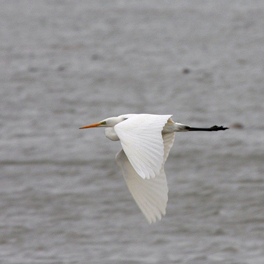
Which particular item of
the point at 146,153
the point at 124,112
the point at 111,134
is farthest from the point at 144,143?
the point at 124,112

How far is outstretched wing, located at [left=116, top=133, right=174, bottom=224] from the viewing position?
4980mm

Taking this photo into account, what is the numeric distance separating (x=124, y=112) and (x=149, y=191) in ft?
18.0

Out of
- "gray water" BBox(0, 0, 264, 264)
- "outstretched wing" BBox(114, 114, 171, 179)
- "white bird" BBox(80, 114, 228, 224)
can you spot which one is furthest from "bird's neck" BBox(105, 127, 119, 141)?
"gray water" BBox(0, 0, 264, 264)

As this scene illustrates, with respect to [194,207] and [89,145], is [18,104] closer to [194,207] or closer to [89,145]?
[89,145]

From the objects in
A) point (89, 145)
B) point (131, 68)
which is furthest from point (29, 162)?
point (131, 68)

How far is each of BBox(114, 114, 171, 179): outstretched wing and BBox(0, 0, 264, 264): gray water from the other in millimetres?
3237

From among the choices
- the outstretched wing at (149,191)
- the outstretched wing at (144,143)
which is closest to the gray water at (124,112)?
the outstretched wing at (149,191)

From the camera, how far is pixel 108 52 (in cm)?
1360

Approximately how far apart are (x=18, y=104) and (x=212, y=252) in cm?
473

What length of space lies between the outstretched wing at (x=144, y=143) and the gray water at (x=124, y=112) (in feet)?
10.6

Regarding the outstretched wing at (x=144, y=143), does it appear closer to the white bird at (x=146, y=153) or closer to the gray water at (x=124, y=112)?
the white bird at (x=146, y=153)

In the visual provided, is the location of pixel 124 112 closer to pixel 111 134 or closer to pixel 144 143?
pixel 111 134

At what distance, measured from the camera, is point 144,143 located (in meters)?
4.30

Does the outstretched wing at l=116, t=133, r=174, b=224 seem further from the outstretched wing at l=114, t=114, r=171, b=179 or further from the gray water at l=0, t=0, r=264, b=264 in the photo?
the gray water at l=0, t=0, r=264, b=264
